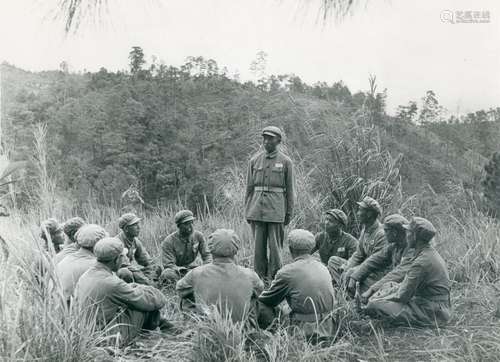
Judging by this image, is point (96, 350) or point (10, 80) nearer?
point (96, 350)

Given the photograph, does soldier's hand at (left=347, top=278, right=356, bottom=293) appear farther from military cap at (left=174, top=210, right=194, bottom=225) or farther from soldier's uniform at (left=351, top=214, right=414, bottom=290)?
military cap at (left=174, top=210, right=194, bottom=225)

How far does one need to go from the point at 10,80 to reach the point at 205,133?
8.46 m

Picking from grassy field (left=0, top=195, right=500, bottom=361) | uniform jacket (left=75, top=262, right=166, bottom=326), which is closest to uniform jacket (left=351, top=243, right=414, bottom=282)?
grassy field (left=0, top=195, right=500, bottom=361)

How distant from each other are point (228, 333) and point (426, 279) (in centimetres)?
197

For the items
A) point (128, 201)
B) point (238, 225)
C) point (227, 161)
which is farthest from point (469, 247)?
point (227, 161)

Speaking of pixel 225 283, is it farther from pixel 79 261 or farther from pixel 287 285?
pixel 79 261

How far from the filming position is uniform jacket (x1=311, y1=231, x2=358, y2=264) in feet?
19.8

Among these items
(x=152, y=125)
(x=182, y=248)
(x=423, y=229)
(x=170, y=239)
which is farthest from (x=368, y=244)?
(x=152, y=125)

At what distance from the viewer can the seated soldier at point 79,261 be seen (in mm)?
4605

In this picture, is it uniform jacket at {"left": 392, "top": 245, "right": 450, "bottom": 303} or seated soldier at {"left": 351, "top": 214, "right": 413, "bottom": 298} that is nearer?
uniform jacket at {"left": 392, "top": 245, "right": 450, "bottom": 303}

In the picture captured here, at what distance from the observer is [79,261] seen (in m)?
4.74

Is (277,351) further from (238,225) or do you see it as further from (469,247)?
(238,225)

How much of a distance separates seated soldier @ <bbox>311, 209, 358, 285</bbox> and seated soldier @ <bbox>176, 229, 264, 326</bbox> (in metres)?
1.54

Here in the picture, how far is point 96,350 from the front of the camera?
10.8 feet
